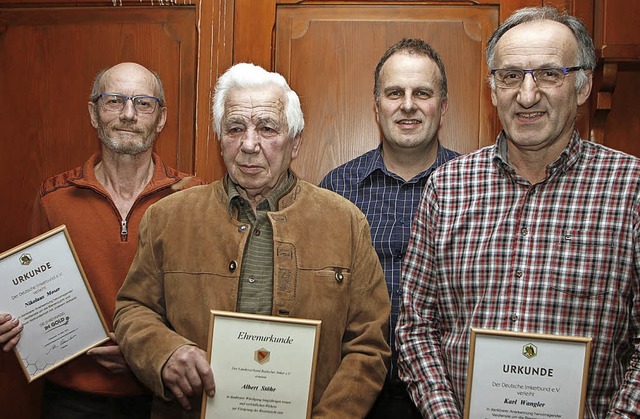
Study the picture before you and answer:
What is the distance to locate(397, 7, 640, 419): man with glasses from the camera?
178 cm

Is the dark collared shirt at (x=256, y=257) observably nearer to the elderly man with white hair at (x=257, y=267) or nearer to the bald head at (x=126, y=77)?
the elderly man with white hair at (x=257, y=267)

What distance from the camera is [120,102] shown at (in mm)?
2525

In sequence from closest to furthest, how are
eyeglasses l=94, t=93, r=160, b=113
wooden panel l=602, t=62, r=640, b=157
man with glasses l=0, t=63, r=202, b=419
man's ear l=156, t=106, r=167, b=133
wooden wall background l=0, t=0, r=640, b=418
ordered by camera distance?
man with glasses l=0, t=63, r=202, b=419, eyeglasses l=94, t=93, r=160, b=113, man's ear l=156, t=106, r=167, b=133, wooden panel l=602, t=62, r=640, b=157, wooden wall background l=0, t=0, r=640, b=418

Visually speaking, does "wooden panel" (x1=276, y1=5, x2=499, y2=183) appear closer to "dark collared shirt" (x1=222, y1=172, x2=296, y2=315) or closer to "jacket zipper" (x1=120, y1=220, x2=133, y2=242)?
"jacket zipper" (x1=120, y1=220, x2=133, y2=242)

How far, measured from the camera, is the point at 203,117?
3006 mm

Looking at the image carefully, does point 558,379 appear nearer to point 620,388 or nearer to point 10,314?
point 620,388

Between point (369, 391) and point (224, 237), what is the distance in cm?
58

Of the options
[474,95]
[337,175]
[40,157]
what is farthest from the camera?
[40,157]

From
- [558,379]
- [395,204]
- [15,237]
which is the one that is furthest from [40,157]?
[558,379]

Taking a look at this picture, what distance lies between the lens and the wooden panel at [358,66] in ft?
9.51

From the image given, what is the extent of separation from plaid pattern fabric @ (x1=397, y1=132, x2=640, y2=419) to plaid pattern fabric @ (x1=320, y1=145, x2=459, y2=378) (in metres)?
0.27

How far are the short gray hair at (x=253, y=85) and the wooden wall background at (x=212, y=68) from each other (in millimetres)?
938

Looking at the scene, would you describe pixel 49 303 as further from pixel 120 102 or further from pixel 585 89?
pixel 585 89

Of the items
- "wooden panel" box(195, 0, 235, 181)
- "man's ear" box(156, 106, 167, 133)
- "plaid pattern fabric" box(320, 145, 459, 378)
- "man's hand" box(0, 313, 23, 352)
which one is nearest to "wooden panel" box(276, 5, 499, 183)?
"wooden panel" box(195, 0, 235, 181)
